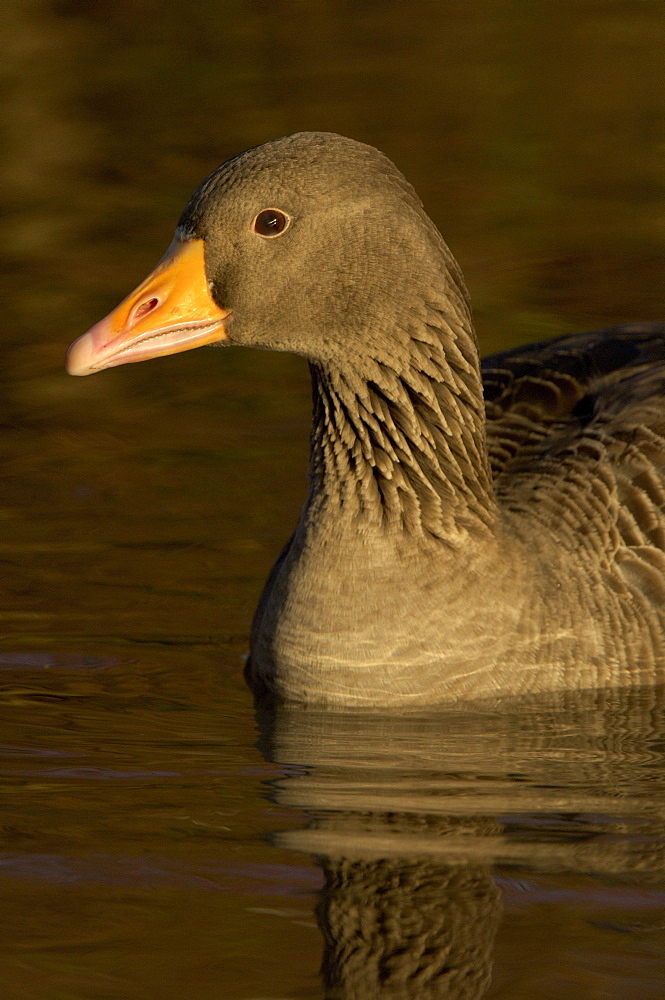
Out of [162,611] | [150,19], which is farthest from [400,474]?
[150,19]

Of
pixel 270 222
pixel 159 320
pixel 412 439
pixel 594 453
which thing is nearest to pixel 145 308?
pixel 159 320

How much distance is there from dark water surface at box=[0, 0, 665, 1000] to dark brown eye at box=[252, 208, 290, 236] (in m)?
2.26

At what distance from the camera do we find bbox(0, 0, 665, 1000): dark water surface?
18.4ft

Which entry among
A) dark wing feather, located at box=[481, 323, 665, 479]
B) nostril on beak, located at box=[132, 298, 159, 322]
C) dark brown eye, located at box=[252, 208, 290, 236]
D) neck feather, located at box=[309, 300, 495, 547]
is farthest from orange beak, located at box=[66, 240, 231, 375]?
dark wing feather, located at box=[481, 323, 665, 479]

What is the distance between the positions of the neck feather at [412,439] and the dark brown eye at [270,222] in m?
0.74

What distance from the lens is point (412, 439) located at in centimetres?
745

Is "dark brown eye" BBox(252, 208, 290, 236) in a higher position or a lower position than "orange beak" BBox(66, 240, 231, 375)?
higher

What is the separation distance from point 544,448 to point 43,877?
353cm

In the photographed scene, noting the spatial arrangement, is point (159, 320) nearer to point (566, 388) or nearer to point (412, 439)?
point (412, 439)

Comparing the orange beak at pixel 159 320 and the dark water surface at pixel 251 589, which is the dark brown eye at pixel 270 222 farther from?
the dark water surface at pixel 251 589

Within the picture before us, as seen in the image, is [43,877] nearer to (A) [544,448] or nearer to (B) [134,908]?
(B) [134,908]

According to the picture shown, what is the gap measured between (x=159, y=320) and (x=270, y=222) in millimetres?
657

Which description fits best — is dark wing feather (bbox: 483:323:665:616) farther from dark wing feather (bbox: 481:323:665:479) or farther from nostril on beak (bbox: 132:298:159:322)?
nostril on beak (bbox: 132:298:159:322)

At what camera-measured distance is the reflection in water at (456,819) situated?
5.52 metres
